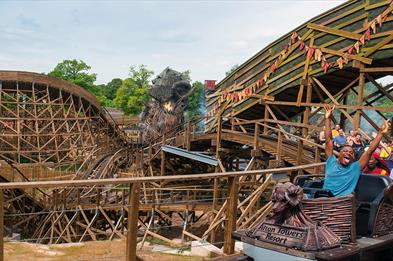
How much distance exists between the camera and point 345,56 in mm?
11773

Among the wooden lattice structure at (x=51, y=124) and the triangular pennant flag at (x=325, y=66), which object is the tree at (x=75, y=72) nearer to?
the wooden lattice structure at (x=51, y=124)

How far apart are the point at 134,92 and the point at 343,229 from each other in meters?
60.1

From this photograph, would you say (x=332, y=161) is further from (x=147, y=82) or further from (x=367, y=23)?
(x=147, y=82)

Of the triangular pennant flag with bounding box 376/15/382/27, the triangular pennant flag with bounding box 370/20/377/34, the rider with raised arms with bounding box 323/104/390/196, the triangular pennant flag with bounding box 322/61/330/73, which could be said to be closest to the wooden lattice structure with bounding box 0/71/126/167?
the triangular pennant flag with bounding box 322/61/330/73

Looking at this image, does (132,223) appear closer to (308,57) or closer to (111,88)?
(308,57)

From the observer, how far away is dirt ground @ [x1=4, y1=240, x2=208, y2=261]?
16.2 feet

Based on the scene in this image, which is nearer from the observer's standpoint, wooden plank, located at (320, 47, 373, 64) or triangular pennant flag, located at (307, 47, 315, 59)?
wooden plank, located at (320, 47, 373, 64)

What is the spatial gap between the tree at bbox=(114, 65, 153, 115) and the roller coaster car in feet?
178

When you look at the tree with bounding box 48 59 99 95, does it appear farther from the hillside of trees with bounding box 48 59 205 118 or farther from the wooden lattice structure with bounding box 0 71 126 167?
the wooden lattice structure with bounding box 0 71 126 167

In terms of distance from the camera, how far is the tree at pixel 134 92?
6062 centimetres

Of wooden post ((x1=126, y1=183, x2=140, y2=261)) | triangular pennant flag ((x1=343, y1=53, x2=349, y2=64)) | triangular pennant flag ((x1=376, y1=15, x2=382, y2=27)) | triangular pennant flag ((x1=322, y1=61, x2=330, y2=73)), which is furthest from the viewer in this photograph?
triangular pennant flag ((x1=322, y1=61, x2=330, y2=73))

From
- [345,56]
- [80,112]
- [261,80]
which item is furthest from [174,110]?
[345,56]

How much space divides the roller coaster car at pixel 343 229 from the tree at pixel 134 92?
54357 mm

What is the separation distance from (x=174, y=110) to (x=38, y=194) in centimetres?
2441
